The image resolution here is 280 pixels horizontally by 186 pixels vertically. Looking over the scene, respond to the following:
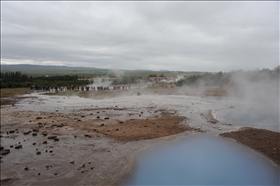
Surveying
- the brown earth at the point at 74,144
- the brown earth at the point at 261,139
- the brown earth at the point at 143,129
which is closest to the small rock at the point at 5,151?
the brown earth at the point at 74,144

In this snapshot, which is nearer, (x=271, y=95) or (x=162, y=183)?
(x=162, y=183)

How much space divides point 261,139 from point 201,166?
513cm

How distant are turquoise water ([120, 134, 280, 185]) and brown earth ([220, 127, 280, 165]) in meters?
0.54

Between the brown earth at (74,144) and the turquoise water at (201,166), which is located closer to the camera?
the turquoise water at (201,166)

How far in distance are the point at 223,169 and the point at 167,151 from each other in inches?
97.5

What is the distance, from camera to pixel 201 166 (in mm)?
7809

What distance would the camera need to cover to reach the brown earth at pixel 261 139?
30.5 feet

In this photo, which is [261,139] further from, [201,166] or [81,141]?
[81,141]

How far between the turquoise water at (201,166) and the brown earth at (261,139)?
538 millimetres

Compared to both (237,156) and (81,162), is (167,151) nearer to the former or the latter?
(237,156)

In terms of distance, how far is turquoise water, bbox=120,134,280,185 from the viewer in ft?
22.6

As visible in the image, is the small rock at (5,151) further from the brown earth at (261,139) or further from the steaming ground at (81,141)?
the brown earth at (261,139)

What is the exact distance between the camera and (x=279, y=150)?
948 centimetres

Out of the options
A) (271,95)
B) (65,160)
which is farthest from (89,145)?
(271,95)
